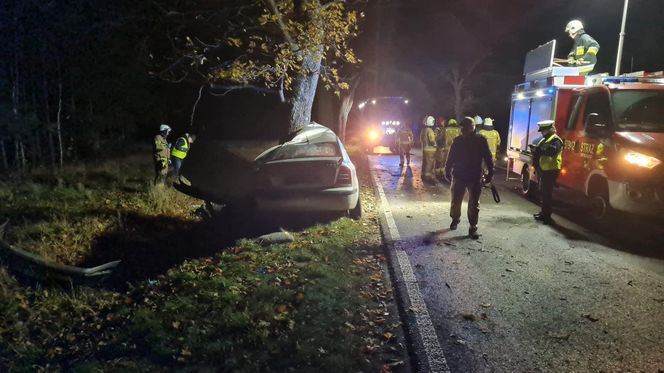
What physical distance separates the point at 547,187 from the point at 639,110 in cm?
186

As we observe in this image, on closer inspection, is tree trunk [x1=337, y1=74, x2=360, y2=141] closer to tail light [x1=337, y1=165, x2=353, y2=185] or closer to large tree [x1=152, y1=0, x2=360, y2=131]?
large tree [x1=152, y1=0, x2=360, y2=131]

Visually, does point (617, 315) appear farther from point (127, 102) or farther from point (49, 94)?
point (127, 102)

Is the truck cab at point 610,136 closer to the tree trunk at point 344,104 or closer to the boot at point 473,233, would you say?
the boot at point 473,233

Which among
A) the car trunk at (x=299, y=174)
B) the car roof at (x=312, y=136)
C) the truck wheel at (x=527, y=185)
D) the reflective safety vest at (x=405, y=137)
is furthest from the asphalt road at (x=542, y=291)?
the reflective safety vest at (x=405, y=137)

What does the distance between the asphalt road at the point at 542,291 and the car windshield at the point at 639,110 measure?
5.42ft

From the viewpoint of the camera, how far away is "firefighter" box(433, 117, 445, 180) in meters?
13.0

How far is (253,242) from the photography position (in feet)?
21.5

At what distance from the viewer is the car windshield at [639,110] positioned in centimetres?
732

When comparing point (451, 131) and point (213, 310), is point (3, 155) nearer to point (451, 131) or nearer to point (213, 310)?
point (213, 310)

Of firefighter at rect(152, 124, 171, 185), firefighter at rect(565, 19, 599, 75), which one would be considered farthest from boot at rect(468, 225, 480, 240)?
firefighter at rect(152, 124, 171, 185)

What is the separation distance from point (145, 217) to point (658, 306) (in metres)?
7.01

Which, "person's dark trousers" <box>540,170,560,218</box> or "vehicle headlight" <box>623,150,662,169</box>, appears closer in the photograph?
"vehicle headlight" <box>623,150,662,169</box>

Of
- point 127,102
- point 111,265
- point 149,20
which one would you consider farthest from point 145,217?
point 127,102

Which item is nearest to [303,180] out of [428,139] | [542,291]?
[542,291]
